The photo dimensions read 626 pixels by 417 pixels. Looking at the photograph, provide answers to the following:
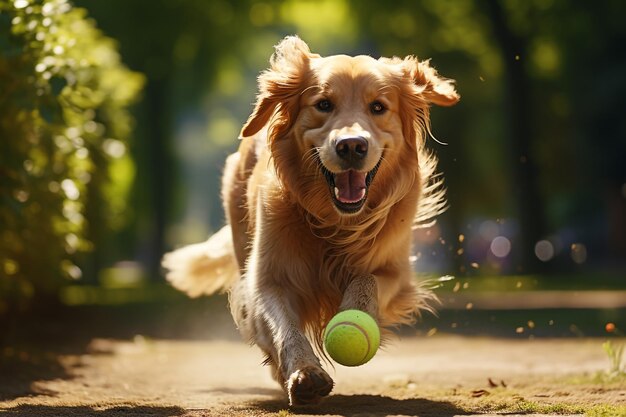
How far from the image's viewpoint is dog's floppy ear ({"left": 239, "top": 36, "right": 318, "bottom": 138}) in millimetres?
6285

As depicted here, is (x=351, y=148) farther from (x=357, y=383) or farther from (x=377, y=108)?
(x=357, y=383)

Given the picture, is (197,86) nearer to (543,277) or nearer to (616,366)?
(543,277)

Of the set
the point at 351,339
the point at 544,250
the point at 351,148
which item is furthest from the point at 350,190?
the point at 544,250

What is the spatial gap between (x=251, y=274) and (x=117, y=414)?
1243 millimetres

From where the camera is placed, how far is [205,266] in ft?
28.4

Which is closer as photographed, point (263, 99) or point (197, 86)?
point (263, 99)

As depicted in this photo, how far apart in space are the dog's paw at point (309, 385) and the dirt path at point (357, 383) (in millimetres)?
180

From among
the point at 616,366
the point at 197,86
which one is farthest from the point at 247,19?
the point at 616,366

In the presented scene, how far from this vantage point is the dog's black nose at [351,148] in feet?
18.3

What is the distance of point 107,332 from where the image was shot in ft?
42.0

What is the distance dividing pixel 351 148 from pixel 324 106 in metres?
0.52

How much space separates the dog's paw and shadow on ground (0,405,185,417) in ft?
2.46

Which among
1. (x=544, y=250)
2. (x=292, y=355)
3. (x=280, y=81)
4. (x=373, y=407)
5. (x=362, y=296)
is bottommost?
(x=373, y=407)

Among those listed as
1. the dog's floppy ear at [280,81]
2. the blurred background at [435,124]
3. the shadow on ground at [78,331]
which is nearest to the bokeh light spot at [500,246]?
the blurred background at [435,124]
